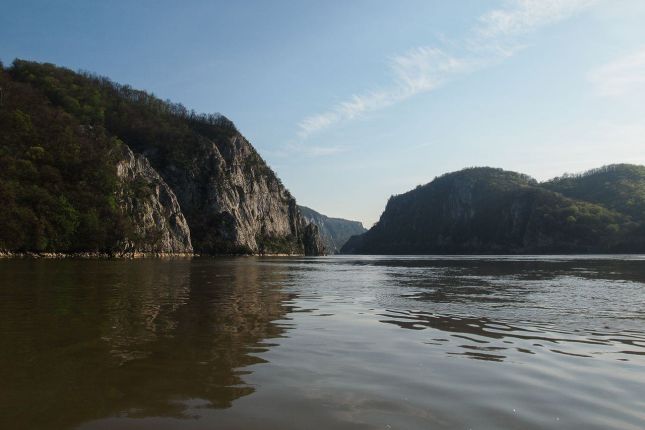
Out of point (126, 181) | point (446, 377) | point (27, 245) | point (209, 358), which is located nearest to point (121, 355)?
point (209, 358)

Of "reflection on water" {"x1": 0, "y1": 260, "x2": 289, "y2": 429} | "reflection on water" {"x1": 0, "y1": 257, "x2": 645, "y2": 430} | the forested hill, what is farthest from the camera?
the forested hill

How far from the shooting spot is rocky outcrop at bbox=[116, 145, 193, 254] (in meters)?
134

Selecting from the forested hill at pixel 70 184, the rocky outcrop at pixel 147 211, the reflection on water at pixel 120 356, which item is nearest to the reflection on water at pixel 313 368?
→ the reflection on water at pixel 120 356

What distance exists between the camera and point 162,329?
13.2 m

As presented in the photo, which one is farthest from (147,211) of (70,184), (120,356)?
(120,356)

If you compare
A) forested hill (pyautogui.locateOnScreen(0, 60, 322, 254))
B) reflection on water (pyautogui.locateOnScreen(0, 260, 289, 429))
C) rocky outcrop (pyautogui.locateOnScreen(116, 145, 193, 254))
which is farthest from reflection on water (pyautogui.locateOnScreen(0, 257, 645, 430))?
rocky outcrop (pyautogui.locateOnScreen(116, 145, 193, 254))

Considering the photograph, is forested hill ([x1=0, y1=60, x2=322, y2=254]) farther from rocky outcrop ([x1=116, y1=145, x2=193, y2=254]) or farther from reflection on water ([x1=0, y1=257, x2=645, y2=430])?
reflection on water ([x1=0, y1=257, x2=645, y2=430])

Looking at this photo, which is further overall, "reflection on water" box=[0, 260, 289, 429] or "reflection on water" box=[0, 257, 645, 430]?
"reflection on water" box=[0, 260, 289, 429]

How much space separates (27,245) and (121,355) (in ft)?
314

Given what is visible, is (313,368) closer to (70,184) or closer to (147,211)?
(70,184)

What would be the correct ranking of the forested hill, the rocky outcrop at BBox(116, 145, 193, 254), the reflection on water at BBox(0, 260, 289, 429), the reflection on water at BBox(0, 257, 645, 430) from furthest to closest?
the rocky outcrop at BBox(116, 145, 193, 254), the forested hill, the reflection on water at BBox(0, 260, 289, 429), the reflection on water at BBox(0, 257, 645, 430)

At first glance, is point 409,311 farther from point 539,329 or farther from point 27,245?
point 27,245

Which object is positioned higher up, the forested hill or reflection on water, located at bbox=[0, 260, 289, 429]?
the forested hill

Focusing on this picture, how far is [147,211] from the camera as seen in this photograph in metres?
142
